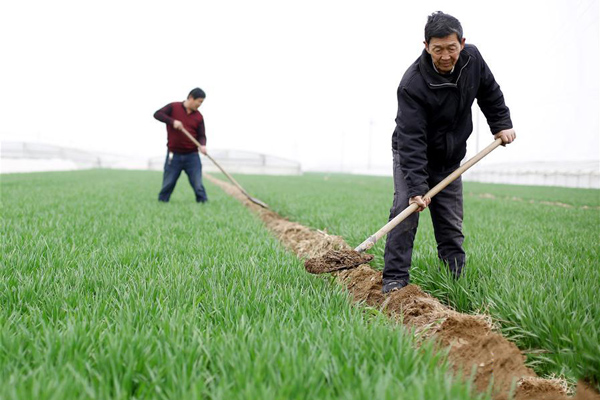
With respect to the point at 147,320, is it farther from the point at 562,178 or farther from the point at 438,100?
the point at 562,178

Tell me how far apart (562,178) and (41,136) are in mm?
53615

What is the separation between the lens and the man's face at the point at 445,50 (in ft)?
7.99

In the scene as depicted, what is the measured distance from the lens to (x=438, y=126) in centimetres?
277

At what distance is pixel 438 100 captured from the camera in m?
2.65

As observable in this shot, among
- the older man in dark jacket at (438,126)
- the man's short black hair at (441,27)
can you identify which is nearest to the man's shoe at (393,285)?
the older man in dark jacket at (438,126)

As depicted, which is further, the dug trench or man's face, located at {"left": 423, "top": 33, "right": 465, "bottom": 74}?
man's face, located at {"left": 423, "top": 33, "right": 465, "bottom": 74}

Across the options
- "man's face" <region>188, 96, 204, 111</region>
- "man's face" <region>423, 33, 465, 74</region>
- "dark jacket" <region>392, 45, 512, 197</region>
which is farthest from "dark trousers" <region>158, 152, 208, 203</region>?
"man's face" <region>423, 33, 465, 74</region>

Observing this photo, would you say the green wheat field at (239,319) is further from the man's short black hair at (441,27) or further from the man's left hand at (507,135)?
the man's short black hair at (441,27)

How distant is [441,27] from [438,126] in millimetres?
599

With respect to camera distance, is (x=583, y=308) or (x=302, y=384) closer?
(x=302, y=384)

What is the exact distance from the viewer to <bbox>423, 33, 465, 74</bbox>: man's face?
2.44m

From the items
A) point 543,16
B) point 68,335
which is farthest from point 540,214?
point 543,16

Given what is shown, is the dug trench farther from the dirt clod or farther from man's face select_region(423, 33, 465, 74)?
man's face select_region(423, 33, 465, 74)

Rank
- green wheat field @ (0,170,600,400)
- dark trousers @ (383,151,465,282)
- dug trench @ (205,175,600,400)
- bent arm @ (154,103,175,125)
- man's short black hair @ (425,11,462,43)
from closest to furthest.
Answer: green wheat field @ (0,170,600,400) < dug trench @ (205,175,600,400) < man's short black hair @ (425,11,462,43) < dark trousers @ (383,151,465,282) < bent arm @ (154,103,175,125)
